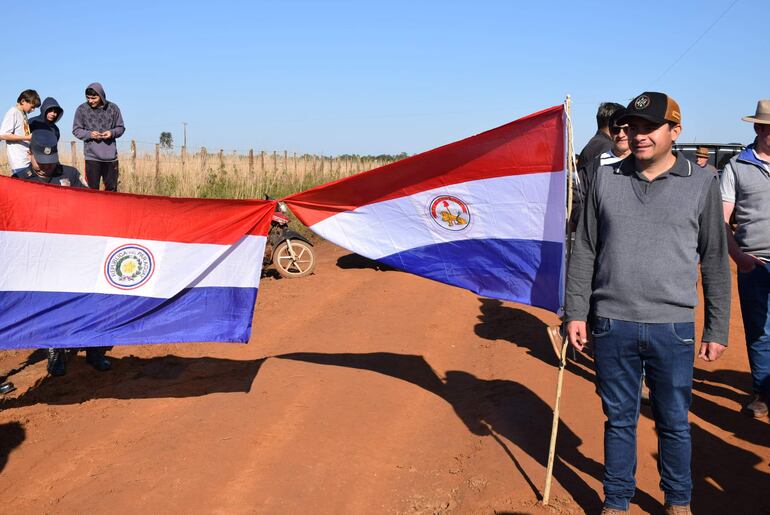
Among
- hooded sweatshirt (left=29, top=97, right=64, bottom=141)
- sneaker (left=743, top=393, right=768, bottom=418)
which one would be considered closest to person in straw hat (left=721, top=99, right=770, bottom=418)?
sneaker (left=743, top=393, right=768, bottom=418)

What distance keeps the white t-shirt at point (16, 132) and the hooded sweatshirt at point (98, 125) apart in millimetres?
657

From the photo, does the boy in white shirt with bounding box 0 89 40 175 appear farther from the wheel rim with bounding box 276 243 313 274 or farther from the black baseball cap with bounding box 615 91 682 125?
the black baseball cap with bounding box 615 91 682 125

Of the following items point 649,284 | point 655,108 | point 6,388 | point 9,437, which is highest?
point 655,108

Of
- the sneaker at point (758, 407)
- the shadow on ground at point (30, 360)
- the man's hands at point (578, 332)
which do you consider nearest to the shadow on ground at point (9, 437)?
the shadow on ground at point (30, 360)

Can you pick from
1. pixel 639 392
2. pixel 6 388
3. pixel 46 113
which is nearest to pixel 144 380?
pixel 6 388

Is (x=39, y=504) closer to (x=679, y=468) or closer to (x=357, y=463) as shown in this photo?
(x=357, y=463)

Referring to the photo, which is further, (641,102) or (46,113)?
(46,113)

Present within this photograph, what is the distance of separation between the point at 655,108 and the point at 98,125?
309 inches

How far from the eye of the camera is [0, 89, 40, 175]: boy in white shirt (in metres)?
8.62

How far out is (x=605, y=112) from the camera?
6.31 metres

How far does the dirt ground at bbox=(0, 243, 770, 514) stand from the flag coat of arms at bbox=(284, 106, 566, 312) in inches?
47.6

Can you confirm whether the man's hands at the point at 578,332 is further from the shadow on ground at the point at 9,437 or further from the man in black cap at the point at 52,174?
the man in black cap at the point at 52,174

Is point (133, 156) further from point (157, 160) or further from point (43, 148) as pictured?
point (43, 148)

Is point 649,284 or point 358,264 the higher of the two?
point 649,284
